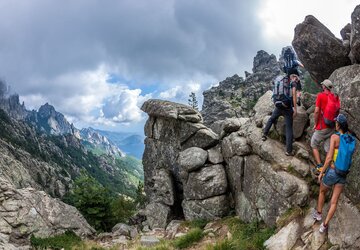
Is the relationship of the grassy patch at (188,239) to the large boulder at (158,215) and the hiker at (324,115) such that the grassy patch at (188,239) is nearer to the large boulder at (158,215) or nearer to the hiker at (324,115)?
the large boulder at (158,215)

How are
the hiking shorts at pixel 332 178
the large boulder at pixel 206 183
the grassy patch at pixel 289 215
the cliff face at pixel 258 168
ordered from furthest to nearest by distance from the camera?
1. the large boulder at pixel 206 183
2. the grassy patch at pixel 289 215
3. the cliff face at pixel 258 168
4. the hiking shorts at pixel 332 178

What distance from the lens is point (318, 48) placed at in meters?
19.2

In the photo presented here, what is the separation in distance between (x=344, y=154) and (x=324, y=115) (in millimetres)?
3142

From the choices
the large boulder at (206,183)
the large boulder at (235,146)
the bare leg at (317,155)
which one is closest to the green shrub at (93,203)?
the large boulder at (206,183)

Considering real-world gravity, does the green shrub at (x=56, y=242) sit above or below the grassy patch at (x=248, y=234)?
above

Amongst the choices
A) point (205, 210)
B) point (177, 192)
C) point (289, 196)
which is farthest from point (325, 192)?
point (177, 192)

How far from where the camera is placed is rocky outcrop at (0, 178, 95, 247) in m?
20.8

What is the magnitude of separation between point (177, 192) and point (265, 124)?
1075 cm

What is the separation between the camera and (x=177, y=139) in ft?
95.8

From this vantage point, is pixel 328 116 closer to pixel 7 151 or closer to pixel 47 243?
pixel 47 243

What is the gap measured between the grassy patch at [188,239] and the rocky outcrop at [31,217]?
29.7ft

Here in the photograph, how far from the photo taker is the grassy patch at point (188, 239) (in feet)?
59.0

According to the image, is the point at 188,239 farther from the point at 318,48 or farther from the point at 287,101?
the point at 318,48

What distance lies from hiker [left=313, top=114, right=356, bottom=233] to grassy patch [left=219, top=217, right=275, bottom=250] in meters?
3.34
